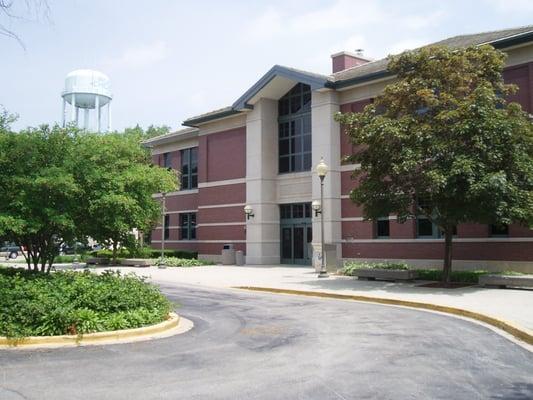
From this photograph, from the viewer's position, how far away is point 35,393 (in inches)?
253

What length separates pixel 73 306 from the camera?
9.96m

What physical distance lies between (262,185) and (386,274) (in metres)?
13.1

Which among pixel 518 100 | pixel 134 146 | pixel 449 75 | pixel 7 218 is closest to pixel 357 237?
pixel 518 100

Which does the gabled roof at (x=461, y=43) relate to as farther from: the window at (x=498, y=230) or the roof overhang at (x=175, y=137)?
the roof overhang at (x=175, y=137)

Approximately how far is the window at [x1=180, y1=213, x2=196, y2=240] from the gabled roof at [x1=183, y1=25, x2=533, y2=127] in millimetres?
6603

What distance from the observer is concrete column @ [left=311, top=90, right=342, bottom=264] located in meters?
29.8

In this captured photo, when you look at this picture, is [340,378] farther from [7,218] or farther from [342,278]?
[342,278]

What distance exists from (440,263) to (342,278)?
503 cm

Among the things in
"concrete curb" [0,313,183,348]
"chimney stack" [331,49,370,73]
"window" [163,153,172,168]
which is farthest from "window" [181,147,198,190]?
"concrete curb" [0,313,183,348]

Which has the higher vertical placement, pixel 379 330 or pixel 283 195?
pixel 283 195

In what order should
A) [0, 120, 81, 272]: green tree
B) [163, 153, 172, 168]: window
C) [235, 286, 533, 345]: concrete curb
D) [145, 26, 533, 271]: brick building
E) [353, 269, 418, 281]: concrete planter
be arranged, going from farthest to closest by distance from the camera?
1. [163, 153, 172, 168]: window
2. [145, 26, 533, 271]: brick building
3. [353, 269, 418, 281]: concrete planter
4. [0, 120, 81, 272]: green tree
5. [235, 286, 533, 345]: concrete curb

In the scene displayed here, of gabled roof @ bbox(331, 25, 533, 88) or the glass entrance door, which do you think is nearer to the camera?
gabled roof @ bbox(331, 25, 533, 88)

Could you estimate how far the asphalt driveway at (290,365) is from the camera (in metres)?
6.54

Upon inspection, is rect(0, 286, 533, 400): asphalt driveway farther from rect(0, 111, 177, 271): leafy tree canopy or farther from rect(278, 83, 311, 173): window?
rect(278, 83, 311, 173): window
